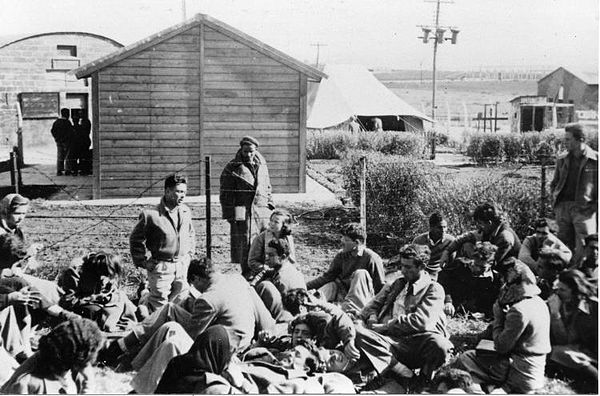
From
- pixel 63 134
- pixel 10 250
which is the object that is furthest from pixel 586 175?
pixel 63 134

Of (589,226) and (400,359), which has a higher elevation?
(589,226)

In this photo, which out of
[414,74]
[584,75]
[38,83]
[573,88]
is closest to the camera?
[38,83]

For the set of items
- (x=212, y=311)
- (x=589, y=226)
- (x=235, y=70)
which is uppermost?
(x=235, y=70)

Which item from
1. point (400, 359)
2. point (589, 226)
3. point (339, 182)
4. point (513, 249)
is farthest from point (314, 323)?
point (339, 182)

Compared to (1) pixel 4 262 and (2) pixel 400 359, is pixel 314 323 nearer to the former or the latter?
(2) pixel 400 359

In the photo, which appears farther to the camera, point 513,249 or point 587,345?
point 513,249

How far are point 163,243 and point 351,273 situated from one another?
79.2 inches

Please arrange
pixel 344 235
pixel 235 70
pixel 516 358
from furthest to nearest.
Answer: pixel 235 70 → pixel 344 235 → pixel 516 358

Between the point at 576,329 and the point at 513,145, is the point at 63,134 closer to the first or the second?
the point at 576,329

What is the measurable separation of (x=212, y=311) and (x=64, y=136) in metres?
14.6

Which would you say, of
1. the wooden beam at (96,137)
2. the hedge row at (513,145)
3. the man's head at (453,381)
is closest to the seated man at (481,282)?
the man's head at (453,381)

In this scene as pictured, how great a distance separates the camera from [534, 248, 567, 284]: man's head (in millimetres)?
6445

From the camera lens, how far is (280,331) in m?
6.38

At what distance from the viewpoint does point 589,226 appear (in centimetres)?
746
